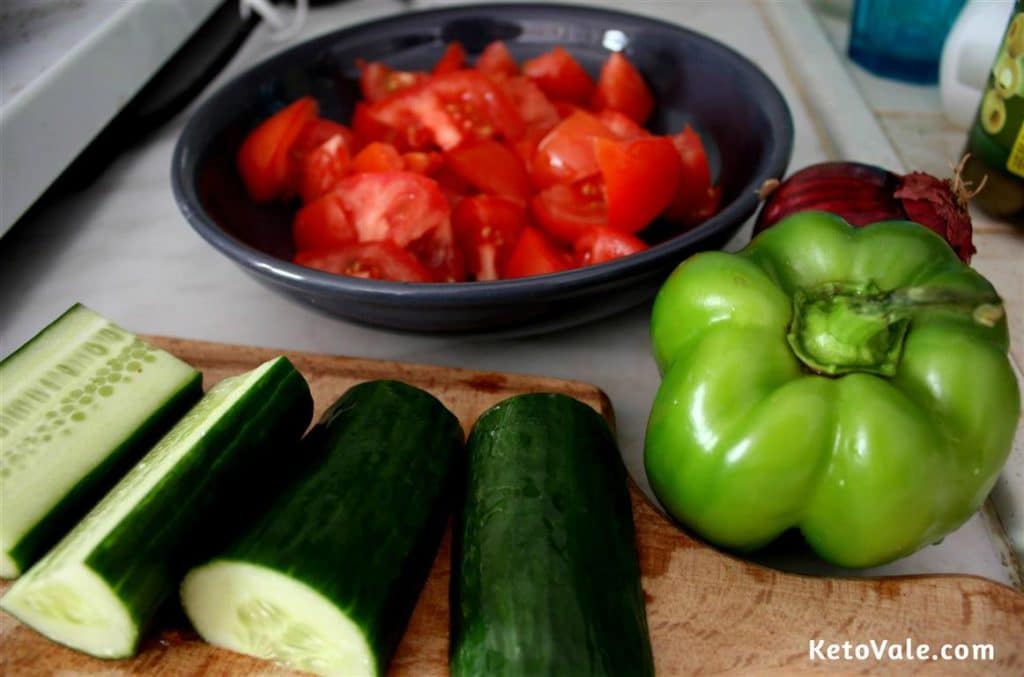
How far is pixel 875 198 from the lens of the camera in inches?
37.2

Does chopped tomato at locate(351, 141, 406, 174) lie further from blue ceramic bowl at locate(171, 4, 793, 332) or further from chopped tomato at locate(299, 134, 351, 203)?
blue ceramic bowl at locate(171, 4, 793, 332)

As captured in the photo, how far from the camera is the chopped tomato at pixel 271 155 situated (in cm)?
119

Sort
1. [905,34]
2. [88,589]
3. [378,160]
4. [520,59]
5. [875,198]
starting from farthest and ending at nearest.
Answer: [905,34], [520,59], [378,160], [875,198], [88,589]

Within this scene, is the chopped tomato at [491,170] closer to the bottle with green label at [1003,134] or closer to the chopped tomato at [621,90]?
the chopped tomato at [621,90]

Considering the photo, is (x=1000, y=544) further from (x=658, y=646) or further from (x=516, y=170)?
(x=516, y=170)

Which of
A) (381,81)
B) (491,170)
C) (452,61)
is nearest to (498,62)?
(452,61)

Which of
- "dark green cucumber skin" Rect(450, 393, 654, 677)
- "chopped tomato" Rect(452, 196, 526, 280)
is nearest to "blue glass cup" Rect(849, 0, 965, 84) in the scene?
"chopped tomato" Rect(452, 196, 526, 280)

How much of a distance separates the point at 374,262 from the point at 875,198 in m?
0.59

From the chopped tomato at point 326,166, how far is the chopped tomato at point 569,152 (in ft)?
0.90

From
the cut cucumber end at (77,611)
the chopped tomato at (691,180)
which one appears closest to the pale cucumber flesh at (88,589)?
the cut cucumber end at (77,611)

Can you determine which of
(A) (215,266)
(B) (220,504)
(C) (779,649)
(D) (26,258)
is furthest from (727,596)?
(D) (26,258)

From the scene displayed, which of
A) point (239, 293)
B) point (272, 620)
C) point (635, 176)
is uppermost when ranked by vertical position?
point (635, 176)

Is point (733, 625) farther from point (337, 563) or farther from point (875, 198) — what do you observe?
point (875, 198)

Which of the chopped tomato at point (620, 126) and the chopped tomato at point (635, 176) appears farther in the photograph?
the chopped tomato at point (620, 126)
